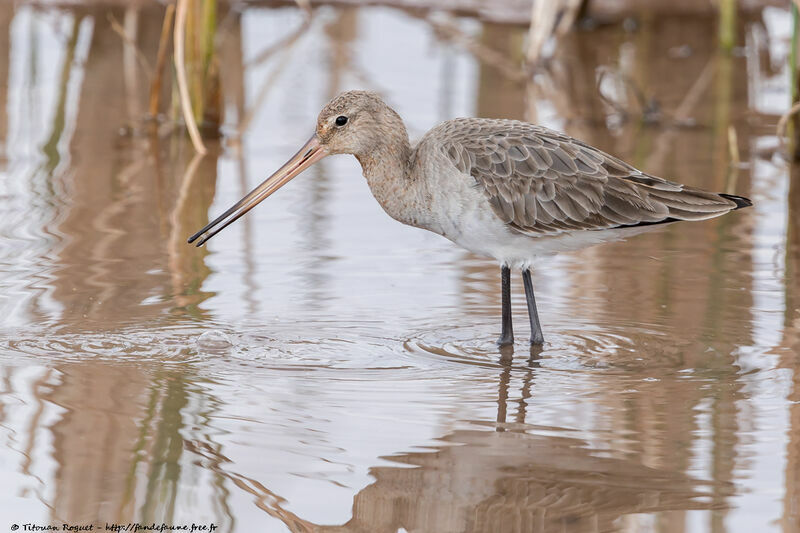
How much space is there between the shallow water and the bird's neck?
0.56m

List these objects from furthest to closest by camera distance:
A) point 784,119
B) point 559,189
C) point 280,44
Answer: point 280,44 < point 784,119 < point 559,189

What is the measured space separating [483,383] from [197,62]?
14.9 ft

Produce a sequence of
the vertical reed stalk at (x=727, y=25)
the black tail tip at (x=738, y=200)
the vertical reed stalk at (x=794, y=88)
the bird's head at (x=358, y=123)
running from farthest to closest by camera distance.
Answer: the vertical reed stalk at (x=727, y=25)
the vertical reed stalk at (x=794, y=88)
the bird's head at (x=358, y=123)
the black tail tip at (x=738, y=200)

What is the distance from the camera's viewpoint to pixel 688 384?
5734 mm

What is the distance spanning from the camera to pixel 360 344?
625 centimetres

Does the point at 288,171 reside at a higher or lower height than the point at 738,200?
higher

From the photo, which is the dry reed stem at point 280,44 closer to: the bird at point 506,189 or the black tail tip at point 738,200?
the bird at point 506,189

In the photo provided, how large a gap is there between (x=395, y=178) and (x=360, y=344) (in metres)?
0.81

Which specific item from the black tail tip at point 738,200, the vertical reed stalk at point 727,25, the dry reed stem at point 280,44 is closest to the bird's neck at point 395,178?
the black tail tip at point 738,200

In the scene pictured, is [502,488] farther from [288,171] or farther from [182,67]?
[182,67]

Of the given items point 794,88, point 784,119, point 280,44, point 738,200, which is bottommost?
point 738,200

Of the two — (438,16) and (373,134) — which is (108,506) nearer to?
(373,134)

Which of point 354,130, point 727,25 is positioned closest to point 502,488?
point 354,130

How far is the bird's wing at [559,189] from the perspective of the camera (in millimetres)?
6199
